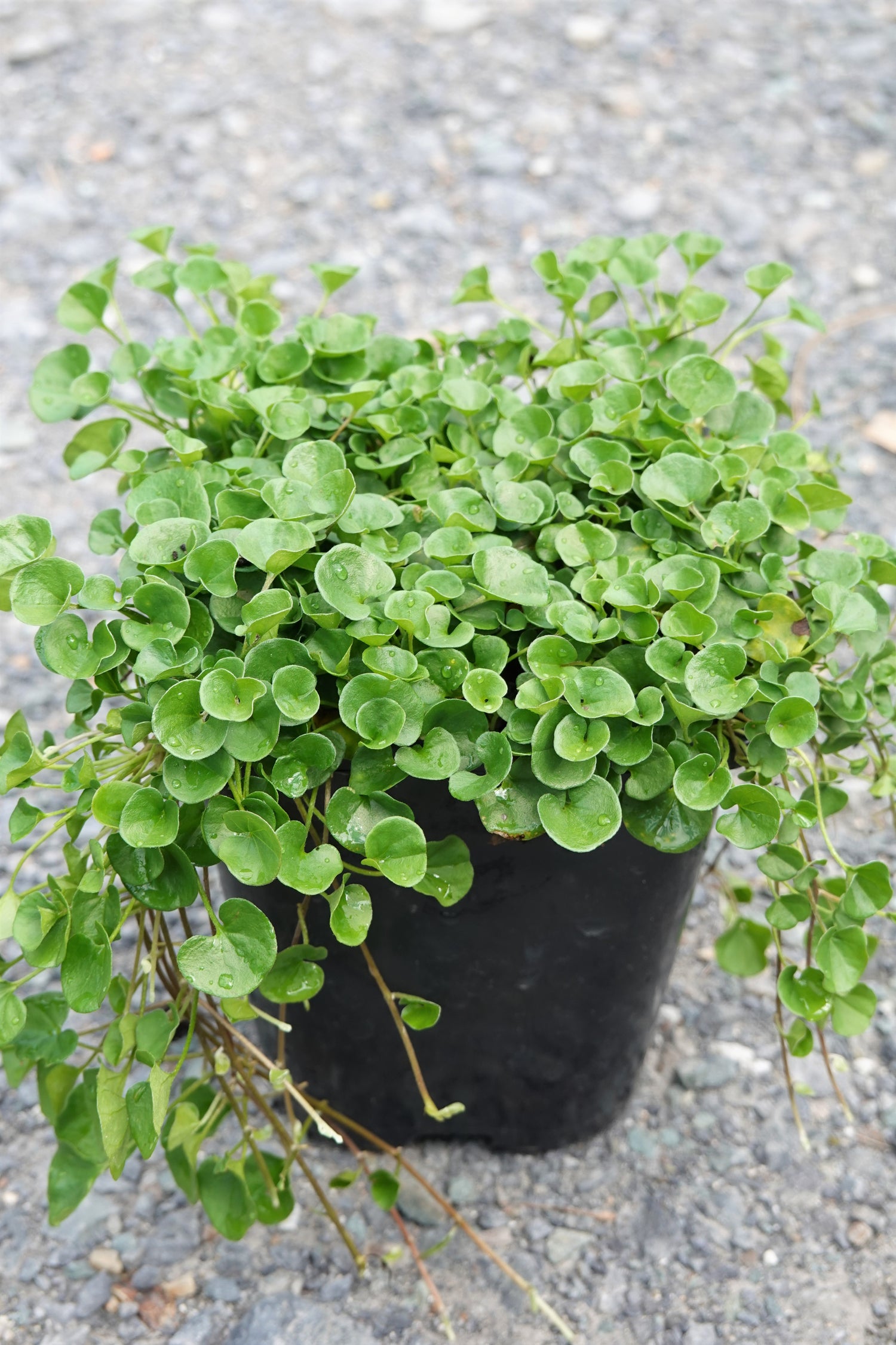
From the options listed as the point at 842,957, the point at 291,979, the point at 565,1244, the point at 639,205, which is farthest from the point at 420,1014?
the point at 639,205

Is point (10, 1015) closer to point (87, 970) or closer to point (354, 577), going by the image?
point (87, 970)

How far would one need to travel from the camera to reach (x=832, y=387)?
7.45 feet

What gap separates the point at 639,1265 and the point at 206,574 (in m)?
0.76

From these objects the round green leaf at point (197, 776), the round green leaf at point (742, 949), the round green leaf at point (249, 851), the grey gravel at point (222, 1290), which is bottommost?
the grey gravel at point (222, 1290)

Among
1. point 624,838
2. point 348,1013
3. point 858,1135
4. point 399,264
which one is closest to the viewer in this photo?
point 624,838

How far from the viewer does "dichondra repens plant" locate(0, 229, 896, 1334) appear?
83 cm

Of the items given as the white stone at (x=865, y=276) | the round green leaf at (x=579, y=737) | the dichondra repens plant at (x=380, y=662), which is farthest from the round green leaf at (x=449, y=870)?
the white stone at (x=865, y=276)

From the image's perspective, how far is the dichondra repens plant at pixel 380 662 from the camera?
0.83 meters

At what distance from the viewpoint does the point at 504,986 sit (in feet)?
3.56

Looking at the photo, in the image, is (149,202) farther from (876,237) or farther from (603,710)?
(603,710)

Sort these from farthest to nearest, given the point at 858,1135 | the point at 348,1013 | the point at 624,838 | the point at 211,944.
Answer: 1. the point at 858,1135
2. the point at 348,1013
3. the point at 624,838
4. the point at 211,944

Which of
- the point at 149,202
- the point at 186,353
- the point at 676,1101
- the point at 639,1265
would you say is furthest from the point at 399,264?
the point at 639,1265

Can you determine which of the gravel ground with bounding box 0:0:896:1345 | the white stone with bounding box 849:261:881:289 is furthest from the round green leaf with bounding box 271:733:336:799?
the white stone with bounding box 849:261:881:289

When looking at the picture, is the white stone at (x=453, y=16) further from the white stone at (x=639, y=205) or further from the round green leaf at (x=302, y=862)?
the round green leaf at (x=302, y=862)
